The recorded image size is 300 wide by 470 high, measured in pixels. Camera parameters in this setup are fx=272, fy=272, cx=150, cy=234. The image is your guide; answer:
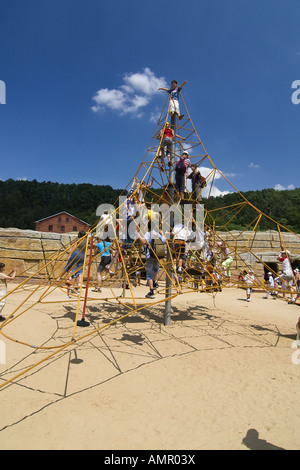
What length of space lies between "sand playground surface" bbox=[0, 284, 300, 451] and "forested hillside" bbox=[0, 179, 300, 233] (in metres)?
33.4

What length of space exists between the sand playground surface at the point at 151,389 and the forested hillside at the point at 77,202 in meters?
33.4

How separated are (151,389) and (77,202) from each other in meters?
65.4

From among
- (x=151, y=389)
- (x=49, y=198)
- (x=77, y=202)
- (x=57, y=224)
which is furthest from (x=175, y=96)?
(x=49, y=198)

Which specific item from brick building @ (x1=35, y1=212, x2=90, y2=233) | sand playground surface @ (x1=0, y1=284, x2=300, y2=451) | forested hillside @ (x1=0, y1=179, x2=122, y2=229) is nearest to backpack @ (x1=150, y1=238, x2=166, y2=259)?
sand playground surface @ (x1=0, y1=284, x2=300, y2=451)

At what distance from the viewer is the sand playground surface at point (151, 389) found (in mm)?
2363

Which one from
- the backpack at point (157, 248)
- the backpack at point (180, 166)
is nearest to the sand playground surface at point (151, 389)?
the backpack at point (157, 248)

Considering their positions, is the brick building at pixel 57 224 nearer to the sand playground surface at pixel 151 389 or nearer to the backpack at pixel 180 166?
the backpack at pixel 180 166

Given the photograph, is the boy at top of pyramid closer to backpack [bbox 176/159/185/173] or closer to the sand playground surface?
backpack [bbox 176/159/185/173]

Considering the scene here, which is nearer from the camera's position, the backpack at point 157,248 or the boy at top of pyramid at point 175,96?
the backpack at point 157,248

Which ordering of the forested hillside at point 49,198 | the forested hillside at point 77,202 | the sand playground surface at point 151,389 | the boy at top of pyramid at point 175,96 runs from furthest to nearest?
the forested hillside at point 49,198
the forested hillside at point 77,202
the boy at top of pyramid at point 175,96
the sand playground surface at point 151,389

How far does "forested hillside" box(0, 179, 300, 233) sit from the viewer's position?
42991mm
